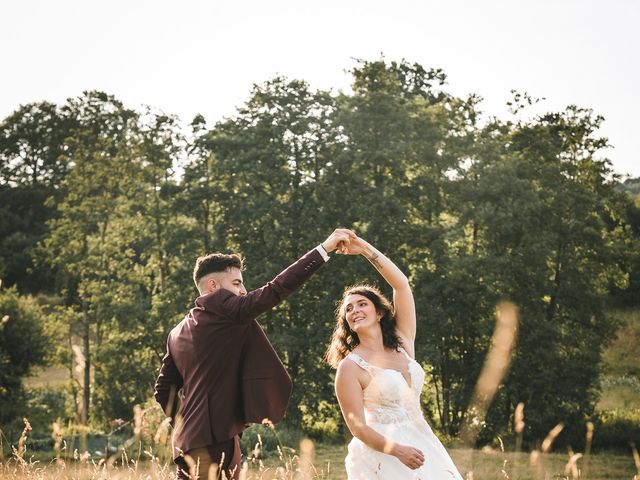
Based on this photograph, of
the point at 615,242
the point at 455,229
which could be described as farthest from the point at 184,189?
the point at 615,242

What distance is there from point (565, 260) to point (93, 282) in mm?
15250

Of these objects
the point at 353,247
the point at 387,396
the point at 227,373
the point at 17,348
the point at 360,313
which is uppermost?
the point at 353,247

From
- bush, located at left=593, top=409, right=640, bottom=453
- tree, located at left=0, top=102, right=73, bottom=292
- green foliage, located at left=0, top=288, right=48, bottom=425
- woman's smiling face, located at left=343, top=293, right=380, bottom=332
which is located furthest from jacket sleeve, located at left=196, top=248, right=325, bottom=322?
tree, located at left=0, top=102, right=73, bottom=292

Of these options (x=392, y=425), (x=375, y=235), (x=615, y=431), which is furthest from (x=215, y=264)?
(x=615, y=431)

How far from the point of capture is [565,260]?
2291 cm

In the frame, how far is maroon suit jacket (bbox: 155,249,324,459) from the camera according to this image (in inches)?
158

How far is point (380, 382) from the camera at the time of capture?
4.51m

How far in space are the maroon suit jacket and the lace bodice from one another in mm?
598

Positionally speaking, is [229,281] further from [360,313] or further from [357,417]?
[357,417]

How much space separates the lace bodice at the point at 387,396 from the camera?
4.52m

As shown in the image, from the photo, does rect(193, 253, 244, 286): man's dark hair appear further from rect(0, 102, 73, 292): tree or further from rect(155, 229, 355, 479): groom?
rect(0, 102, 73, 292): tree

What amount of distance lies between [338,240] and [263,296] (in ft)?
2.60

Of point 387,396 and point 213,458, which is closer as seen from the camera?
point 213,458

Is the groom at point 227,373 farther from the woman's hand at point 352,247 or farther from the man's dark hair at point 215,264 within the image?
the woman's hand at point 352,247
